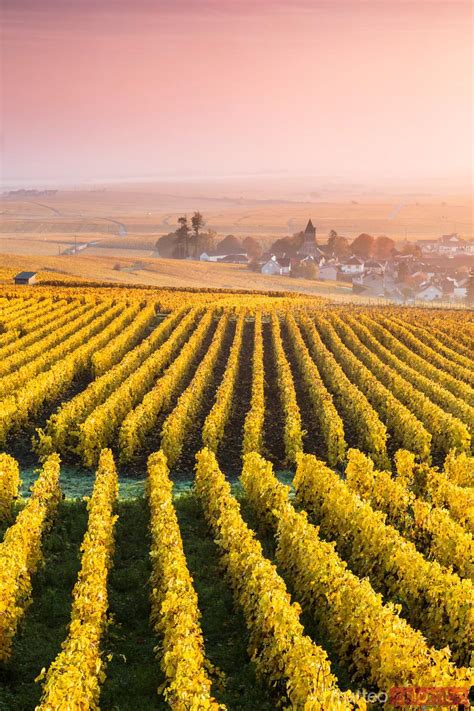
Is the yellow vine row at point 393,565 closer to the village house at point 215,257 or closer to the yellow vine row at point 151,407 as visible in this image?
the yellow vine row at point 151,407

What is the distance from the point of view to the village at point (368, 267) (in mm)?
134000

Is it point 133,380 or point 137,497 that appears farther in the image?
point 133,380

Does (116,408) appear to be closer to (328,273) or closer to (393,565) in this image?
(393,565)

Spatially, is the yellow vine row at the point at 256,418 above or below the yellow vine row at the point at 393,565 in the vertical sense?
below

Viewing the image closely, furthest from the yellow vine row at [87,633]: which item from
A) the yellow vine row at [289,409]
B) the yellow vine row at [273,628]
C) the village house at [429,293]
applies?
the village house at [429,293]

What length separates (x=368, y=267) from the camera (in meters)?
153

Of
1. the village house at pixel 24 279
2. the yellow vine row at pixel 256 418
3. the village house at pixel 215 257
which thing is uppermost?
the yellow vine row at pixel 256 418

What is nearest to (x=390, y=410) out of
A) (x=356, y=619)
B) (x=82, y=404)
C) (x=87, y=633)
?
(x=82, y=404)

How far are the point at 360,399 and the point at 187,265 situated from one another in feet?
375

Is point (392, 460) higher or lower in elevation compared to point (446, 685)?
lower

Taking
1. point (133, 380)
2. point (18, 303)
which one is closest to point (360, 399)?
point (133, 380)

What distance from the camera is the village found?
134 meters

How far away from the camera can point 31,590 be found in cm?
1434

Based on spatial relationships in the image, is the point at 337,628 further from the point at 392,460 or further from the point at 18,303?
the point at 18,303
